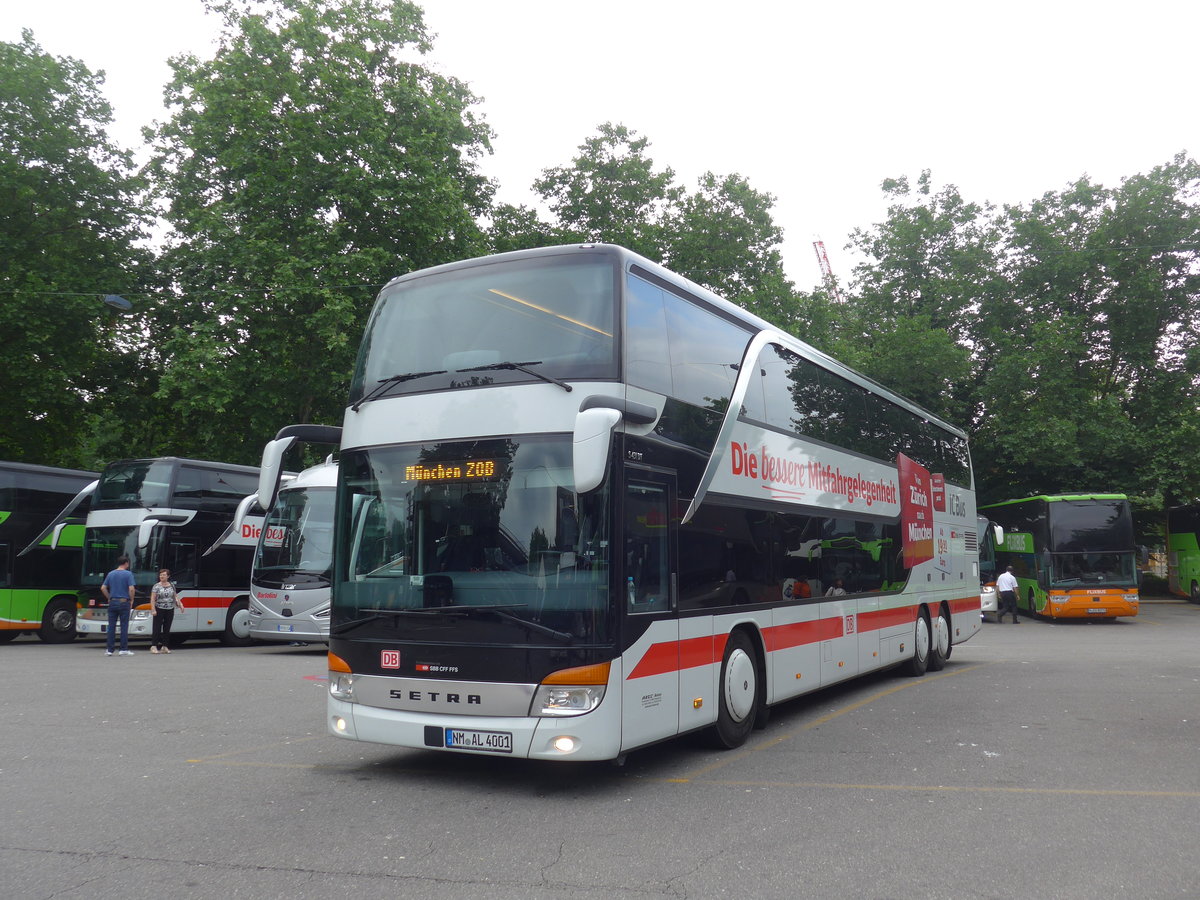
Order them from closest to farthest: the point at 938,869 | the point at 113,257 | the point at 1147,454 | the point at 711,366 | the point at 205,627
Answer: the point at 938,869
the point at 711,366
the point at 205,627
the point at 113,257
the point at 1147,454

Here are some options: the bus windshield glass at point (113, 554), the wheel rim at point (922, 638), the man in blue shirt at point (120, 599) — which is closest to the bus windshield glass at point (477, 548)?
the wheel rim at point (922, 638)

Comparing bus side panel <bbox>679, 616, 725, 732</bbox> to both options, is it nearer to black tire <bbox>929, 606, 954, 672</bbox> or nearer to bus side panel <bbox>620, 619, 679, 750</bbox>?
bus side panel <bbox>620, 619, 679, 750</bbox>

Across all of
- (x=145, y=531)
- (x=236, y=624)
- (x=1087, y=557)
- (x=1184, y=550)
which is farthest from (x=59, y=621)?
(x=1184, y=550)

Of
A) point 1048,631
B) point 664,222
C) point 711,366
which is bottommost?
point 1048,631

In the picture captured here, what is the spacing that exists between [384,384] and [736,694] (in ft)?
13.2

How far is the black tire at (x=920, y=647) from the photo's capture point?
48.1 feet

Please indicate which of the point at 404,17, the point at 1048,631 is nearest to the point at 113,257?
the point at 404,17

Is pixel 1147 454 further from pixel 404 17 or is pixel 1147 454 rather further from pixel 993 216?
pixel 404 17

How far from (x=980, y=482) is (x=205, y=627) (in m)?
28.1

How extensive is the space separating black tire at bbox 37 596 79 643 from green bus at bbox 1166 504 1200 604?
3605cm

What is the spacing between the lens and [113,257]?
1192 inches

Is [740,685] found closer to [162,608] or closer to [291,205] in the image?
[162,608]

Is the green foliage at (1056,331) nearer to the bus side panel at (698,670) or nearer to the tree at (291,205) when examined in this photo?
the tree at (291,205)

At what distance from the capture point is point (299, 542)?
1973 centimetres
